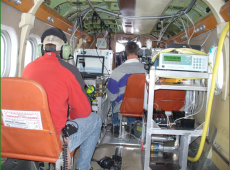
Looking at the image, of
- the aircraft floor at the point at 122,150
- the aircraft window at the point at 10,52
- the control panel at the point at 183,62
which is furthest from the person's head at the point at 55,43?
the aircraft floor at the point at 122,150

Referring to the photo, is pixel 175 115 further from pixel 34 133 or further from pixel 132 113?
pixel 34 133

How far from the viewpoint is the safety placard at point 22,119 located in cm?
128

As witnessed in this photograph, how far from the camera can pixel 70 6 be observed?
12.6ft

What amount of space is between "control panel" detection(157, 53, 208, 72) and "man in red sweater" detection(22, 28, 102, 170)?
979 mm

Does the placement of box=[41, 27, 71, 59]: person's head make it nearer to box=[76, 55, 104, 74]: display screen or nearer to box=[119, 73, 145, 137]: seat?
box=[119, 73, 145, 137]: seat

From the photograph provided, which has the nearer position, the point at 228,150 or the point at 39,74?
the point at 39,74

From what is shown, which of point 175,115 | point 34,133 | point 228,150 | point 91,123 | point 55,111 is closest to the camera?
point 34,133

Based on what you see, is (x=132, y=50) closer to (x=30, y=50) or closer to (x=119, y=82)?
(x=119, y=82)

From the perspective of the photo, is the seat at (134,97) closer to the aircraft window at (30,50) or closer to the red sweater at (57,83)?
the red sweater at (57,83)

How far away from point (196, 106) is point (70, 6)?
346cm

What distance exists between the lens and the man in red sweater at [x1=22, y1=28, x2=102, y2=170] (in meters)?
1.55

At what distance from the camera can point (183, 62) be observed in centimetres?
188

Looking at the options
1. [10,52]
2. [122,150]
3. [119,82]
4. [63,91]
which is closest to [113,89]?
[119,82]

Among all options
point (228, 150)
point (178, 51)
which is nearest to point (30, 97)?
point (178, 51)
